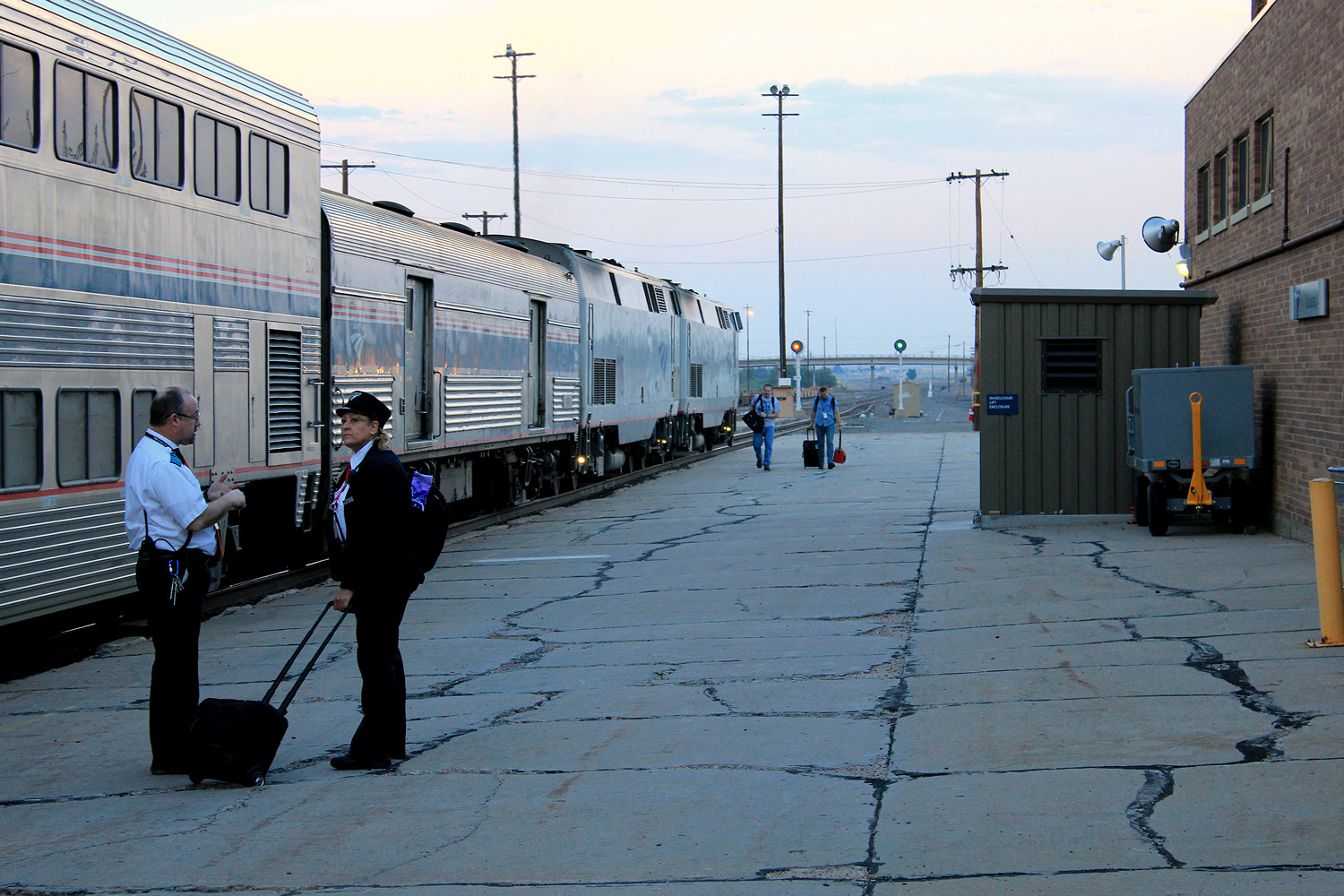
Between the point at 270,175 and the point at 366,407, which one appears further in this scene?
the point at 270,175

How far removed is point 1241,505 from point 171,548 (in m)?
11.0

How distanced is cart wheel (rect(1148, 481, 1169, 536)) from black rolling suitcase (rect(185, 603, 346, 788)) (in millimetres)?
9828

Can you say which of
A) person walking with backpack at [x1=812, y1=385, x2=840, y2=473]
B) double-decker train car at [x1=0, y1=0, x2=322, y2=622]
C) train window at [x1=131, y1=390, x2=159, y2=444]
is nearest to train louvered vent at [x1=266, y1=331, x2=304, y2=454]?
double-decker train car at [x1=0, y1=0, x2=322, y2=622]

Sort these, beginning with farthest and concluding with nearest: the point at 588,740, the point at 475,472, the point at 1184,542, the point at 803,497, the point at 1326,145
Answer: the point at 803,497 < the point at 475,472 < the point at 1184,542 < the point at 1326,145 < the point at 588,740

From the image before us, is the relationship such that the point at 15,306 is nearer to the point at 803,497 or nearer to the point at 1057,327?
the point at 1057,327

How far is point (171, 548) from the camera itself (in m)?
6.25

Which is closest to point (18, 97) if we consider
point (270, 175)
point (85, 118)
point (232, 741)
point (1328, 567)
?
point (85, 118)

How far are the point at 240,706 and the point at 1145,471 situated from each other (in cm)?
1025

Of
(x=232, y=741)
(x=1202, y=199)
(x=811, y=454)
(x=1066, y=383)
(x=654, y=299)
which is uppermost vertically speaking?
(x=1202, y=199)

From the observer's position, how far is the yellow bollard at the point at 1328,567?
26.1 ft

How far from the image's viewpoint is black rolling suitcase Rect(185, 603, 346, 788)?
19.8 feet

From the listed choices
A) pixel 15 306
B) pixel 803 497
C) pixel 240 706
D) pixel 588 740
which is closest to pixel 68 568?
pixel 15 306

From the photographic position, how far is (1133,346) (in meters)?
15.0

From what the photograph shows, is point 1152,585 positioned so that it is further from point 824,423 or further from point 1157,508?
point 824,423
